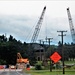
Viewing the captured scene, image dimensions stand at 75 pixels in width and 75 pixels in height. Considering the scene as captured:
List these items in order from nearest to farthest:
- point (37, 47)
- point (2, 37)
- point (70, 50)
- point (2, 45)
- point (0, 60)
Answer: point (0, 60) < point (2, 45) < point (70, 50) < point (2, 37) < point (37, 47)

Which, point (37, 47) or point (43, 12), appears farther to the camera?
point (37, 47)

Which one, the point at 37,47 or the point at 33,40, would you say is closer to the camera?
the point at 33,40

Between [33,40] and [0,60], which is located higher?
[33,40]

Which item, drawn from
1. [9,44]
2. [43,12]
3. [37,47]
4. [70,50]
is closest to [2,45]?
[9,44]

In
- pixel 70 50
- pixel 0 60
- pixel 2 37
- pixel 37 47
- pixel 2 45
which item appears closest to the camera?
pixel 0 60

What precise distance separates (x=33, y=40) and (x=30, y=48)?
22.6m

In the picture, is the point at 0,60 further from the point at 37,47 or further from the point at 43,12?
the point at 37,47

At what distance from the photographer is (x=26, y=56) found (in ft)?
437

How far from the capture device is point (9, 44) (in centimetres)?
12594

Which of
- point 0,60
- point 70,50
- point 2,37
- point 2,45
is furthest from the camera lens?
point 2,37

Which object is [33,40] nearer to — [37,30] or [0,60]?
Answer: [37,30]

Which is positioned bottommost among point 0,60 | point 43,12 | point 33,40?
point 0,60

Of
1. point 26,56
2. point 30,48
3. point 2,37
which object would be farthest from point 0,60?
point 2,37

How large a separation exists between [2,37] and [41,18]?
40478 millimetres
